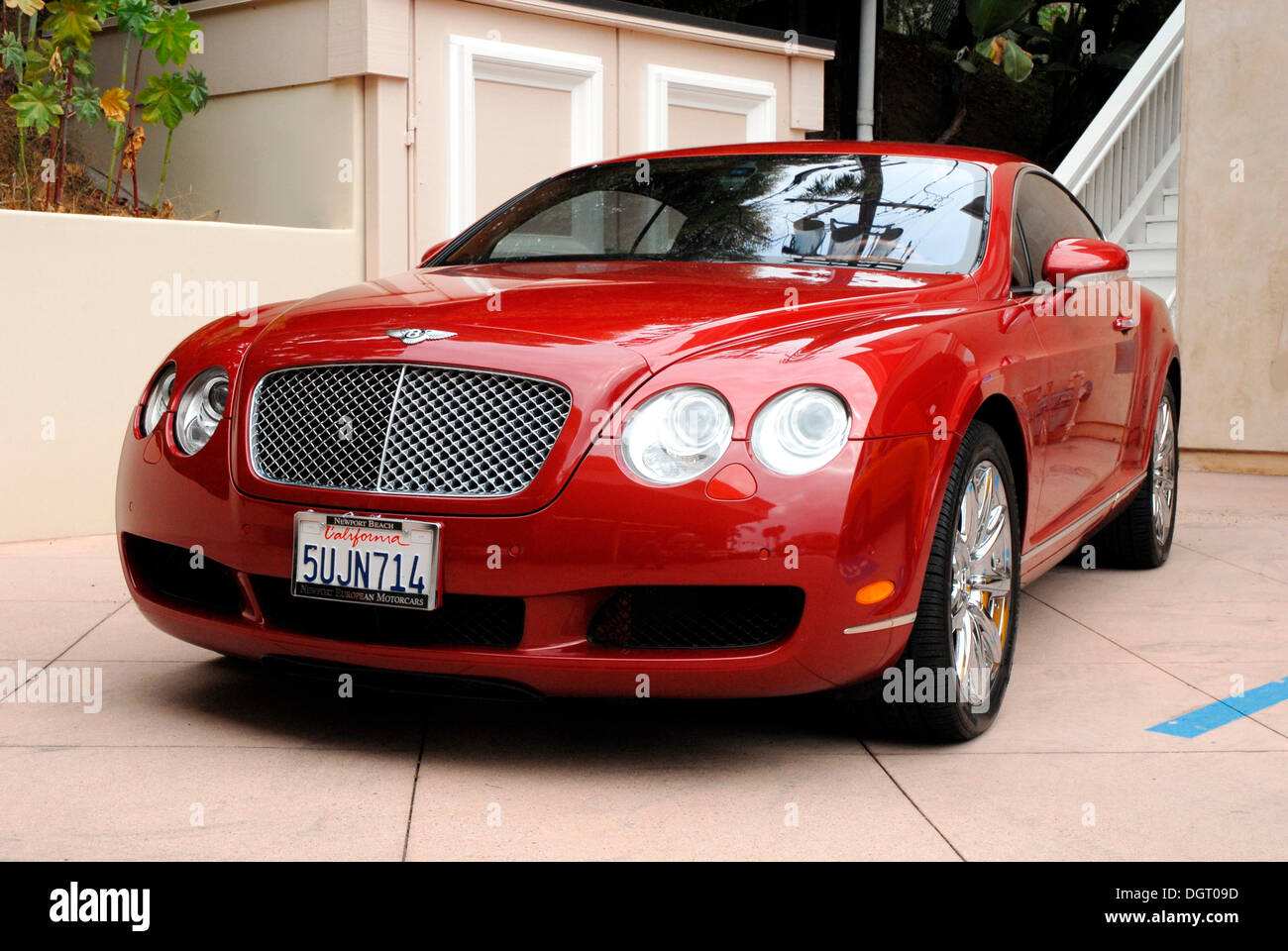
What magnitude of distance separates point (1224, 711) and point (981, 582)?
846mm

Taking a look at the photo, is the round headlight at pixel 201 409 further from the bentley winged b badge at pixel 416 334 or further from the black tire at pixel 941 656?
the black tire at pixel 941 656

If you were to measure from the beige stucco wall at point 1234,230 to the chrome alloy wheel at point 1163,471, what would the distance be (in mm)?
2642

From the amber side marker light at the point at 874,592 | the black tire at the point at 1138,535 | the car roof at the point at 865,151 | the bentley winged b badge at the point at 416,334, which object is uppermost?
the car roof at the point at 865,151

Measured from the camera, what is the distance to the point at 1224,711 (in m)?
4.07

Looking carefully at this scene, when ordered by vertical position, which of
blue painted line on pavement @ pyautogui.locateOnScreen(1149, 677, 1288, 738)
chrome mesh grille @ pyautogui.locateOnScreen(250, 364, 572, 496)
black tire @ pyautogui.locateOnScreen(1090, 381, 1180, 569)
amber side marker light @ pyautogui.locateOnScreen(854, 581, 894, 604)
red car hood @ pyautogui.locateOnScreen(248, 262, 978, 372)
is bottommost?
blue painted line on pavement @ pyautogui.locateOnScreen(1149, 677, 1288, 738)

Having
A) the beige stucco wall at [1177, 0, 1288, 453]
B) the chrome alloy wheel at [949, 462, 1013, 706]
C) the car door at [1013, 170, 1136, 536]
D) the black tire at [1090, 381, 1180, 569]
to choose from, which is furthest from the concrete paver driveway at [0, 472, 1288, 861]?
the beige stucco wall at [1177, 0, 1288, 453]

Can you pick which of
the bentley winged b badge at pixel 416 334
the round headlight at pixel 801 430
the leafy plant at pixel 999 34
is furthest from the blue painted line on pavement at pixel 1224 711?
the leafy plant at pixel 999 34

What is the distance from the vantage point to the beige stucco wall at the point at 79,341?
6363mm

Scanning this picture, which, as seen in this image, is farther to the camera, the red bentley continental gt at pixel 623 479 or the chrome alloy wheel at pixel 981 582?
the chrome alloy wheel at pixel 981 582

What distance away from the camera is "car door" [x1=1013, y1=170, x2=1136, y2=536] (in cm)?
433

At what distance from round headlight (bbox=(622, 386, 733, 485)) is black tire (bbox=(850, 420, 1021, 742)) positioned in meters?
0.59

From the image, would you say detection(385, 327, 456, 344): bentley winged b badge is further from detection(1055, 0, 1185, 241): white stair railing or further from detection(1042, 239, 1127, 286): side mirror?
detection(1055, 0, 1185, 241): white stair railing
